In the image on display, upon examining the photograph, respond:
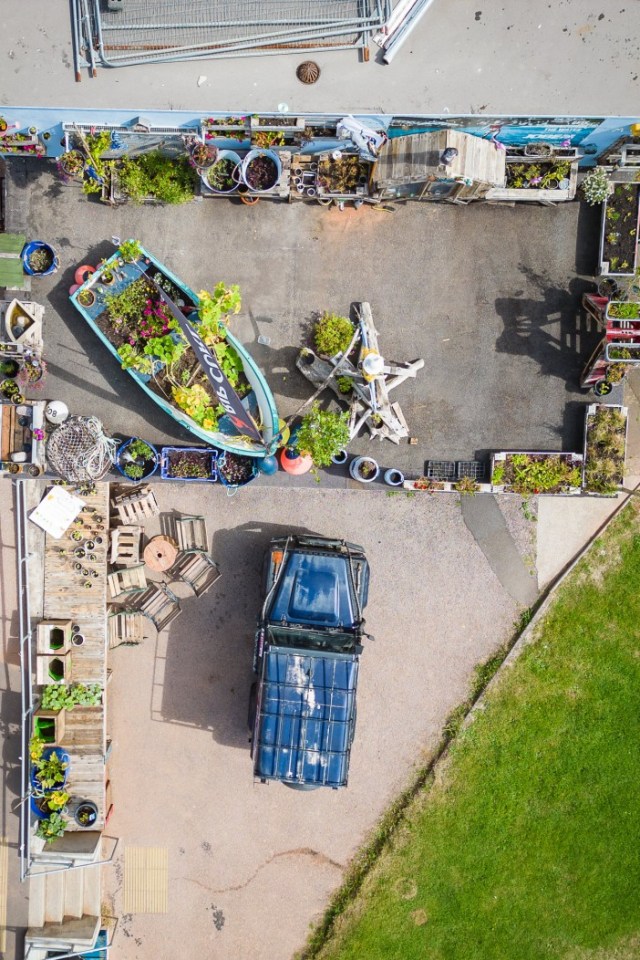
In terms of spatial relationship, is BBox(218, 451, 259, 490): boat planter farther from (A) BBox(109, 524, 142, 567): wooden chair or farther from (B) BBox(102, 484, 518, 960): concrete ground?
(B) BBox(102, 484, 518, 960): concrete ground

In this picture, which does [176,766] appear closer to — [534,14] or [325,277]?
[325,277]

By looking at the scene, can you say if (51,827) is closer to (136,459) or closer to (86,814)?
(86,814)

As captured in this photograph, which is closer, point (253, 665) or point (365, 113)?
point (365, 113)

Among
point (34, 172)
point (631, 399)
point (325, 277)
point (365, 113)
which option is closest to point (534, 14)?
point (365, 113)

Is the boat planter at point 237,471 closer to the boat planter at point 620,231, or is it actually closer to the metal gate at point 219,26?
the metal gate at point 219,26

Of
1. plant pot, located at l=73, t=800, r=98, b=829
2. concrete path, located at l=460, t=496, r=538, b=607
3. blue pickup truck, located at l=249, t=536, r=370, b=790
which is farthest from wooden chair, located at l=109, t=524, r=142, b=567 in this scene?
concrete path, located at l=460, t=496, r=538, b=607

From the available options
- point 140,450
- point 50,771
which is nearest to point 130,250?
point 140,450
